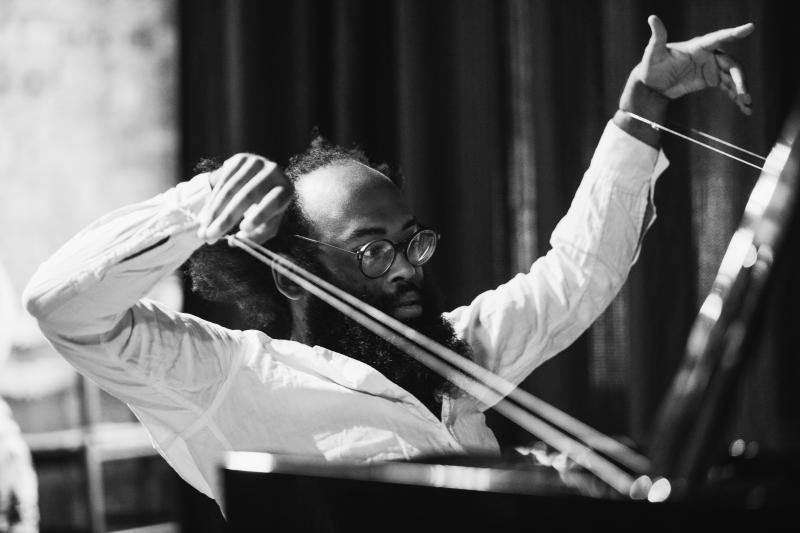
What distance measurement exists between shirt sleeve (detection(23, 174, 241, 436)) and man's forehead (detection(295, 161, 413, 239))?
13.1 inches

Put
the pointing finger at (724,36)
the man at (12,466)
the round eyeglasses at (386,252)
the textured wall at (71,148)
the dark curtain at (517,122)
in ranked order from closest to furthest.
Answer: the pointing finger at (724,36), the round eyeglasses at (386,252), the dark curtain at (517,122), the man at (12,466), the textured wall at (71,148)

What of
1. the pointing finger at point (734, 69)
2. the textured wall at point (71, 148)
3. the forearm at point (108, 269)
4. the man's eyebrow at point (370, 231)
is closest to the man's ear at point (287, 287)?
the man's eyebrow at point (370, 231)

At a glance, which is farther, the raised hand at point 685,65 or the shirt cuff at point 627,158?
the shirt cuff at point 627,158

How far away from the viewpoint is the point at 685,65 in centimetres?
146

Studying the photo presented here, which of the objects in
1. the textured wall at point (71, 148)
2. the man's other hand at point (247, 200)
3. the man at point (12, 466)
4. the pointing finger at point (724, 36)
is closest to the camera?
the man's other hand at point (247, 200)

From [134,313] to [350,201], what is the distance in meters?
0.44

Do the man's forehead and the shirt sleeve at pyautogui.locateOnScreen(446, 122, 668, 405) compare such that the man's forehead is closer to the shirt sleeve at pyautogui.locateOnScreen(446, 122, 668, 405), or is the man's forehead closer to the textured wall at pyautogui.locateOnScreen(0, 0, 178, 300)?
the shirt sleeve at pyautogui.locateOnScreen(446, 122, 668, 405)

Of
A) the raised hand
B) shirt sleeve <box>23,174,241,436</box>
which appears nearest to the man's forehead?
shirt sleeve <box>23,174,241,436</box>

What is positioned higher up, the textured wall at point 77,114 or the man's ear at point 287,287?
the textured wall at point 77,114

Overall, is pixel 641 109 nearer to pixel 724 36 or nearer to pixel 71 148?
pixel 724 36

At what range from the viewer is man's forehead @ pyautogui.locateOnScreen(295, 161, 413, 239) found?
152 centimetres

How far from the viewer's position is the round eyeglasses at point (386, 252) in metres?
1.49

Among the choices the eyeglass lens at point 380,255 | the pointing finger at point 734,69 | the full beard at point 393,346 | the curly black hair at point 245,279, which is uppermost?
the pointing finger at point 734,69

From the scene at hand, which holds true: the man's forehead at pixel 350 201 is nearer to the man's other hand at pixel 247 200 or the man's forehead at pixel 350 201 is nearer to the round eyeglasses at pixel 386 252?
the round eyeglasses at pixel 386 252
